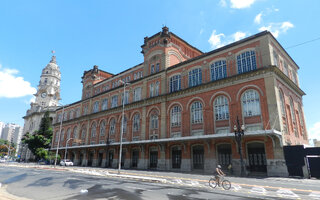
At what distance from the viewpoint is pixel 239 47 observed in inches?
1077

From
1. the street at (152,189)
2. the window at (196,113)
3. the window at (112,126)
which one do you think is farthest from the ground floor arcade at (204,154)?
the street at (152,189)

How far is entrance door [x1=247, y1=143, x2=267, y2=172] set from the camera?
22558 mm

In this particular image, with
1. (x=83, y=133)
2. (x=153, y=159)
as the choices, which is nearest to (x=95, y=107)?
(x=83, y=133)

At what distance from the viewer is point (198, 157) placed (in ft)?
91.5

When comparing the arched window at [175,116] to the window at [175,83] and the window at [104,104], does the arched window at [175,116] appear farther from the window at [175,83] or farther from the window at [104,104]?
the window at [104,104]

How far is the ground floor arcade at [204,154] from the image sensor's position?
21.8 m

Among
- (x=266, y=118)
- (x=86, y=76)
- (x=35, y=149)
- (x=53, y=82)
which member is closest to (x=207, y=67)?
(x=266, y=118)

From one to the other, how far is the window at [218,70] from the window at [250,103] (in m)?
4.36

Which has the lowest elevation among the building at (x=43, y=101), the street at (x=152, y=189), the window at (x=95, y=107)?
the street at (x=152, y=189)

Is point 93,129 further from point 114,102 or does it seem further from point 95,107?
point 114,102

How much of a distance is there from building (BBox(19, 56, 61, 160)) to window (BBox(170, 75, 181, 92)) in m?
63.5

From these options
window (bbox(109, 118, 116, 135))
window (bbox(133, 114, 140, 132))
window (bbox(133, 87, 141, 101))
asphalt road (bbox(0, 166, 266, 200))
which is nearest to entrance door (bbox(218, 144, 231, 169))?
asphalt road (bbox(0, 166, 266, 200))

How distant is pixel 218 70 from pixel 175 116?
9.56m

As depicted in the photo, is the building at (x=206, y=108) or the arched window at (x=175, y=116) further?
the arched window at (x=175, y=116)
